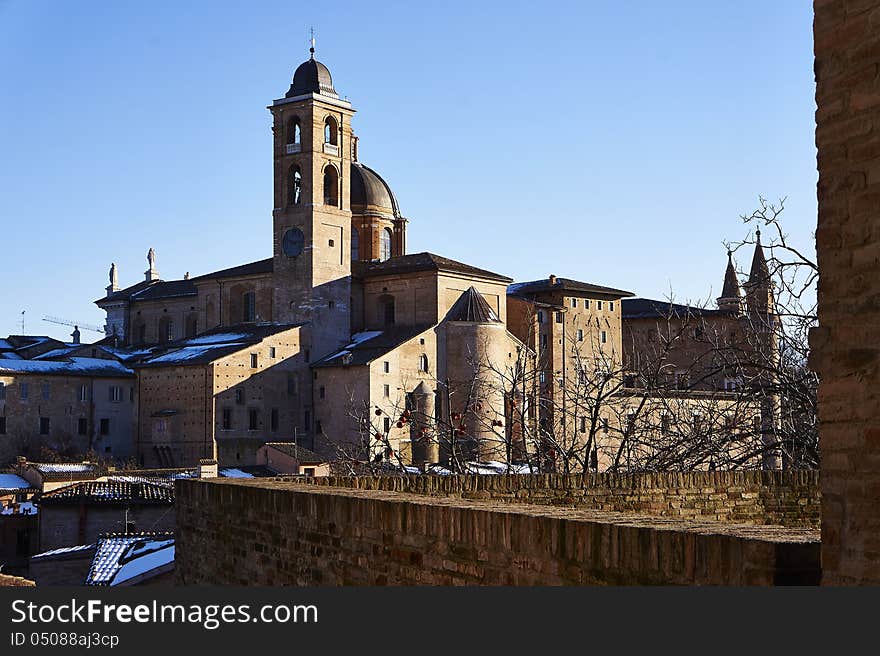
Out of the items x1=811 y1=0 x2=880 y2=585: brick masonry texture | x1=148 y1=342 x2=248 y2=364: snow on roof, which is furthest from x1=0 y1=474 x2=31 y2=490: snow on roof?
x1=811 y1=0 x2=880 y2=585: brick masonry texture

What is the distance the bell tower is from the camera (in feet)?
180

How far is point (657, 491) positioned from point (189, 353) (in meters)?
45.9

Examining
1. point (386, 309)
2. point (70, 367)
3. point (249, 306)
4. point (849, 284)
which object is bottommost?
point (849, 284)

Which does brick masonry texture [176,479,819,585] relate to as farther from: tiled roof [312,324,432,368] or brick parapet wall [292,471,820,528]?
tiled roof [312,324,432,368]

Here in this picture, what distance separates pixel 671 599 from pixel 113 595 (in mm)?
2067

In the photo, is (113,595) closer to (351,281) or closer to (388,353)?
(388,353)

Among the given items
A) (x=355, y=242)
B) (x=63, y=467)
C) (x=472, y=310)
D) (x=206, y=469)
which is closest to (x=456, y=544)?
(x=206, y=469)

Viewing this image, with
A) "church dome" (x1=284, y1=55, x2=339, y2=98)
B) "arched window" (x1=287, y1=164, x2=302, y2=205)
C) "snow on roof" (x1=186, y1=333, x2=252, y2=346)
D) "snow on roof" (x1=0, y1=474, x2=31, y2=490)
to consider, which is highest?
"church dome" (x1=284, y1=55, x2=339, y2=98)

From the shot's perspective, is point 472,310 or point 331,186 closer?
point 472,310

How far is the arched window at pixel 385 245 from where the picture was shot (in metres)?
62.1

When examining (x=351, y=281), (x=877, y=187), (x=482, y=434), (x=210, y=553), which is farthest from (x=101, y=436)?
(x=877, y=187)

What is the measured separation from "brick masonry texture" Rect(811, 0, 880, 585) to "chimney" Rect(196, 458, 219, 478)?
126 feet

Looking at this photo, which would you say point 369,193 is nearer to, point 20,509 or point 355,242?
point 355,242

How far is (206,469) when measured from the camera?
4384 cm
